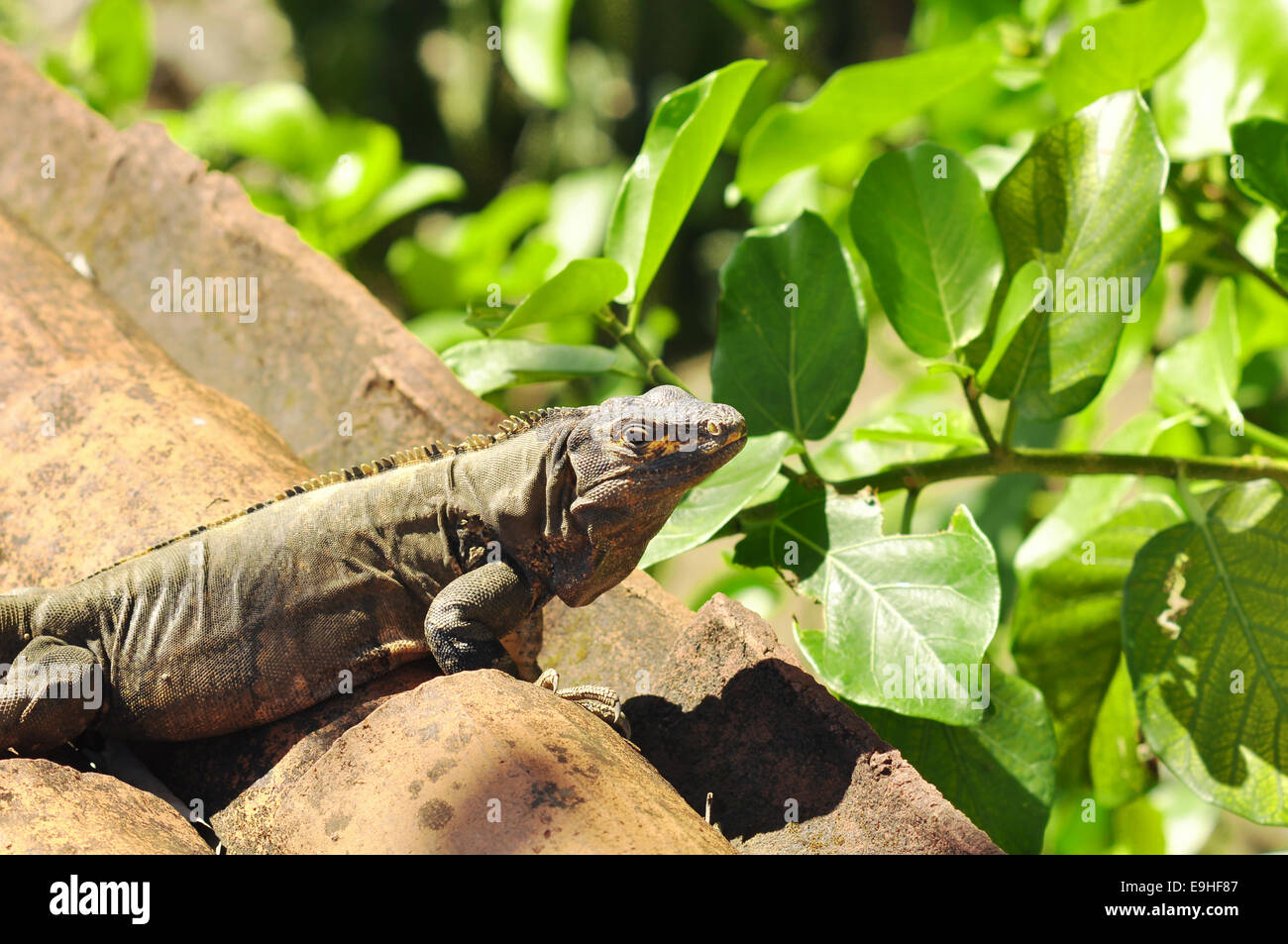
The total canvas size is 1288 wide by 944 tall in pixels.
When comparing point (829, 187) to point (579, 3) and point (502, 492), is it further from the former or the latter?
point (579, 3)

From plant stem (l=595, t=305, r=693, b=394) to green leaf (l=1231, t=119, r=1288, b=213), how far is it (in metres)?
1.27

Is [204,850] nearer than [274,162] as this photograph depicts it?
Yes

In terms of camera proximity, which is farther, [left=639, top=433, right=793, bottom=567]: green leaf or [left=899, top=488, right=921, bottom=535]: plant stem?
[left=899, top=488, right=921, bottom=535]: plant stem

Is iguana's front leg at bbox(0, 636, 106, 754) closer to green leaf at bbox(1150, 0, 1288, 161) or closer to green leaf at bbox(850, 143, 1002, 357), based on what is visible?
green leaf at bbox(850, 143, 1002, 357)

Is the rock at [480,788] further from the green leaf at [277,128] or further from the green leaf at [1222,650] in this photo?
the green leaf at [277,128]

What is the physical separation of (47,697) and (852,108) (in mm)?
2169

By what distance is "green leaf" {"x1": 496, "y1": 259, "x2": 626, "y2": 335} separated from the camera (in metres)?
2.12

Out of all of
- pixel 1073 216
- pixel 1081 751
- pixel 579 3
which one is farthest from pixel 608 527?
pixel 579 3

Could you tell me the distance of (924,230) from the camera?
2252 millimetres

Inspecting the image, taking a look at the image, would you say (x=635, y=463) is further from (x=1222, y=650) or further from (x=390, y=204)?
(x=390, y=204)

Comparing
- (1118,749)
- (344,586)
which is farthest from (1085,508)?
(344,586)

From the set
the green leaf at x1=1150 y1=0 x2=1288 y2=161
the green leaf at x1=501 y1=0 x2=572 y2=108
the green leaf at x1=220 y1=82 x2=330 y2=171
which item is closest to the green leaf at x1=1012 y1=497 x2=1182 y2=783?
the green leaf at x1=1150 y1=0 x2=1288 y2=161

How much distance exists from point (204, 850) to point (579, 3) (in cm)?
921

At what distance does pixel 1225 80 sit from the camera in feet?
9.01
